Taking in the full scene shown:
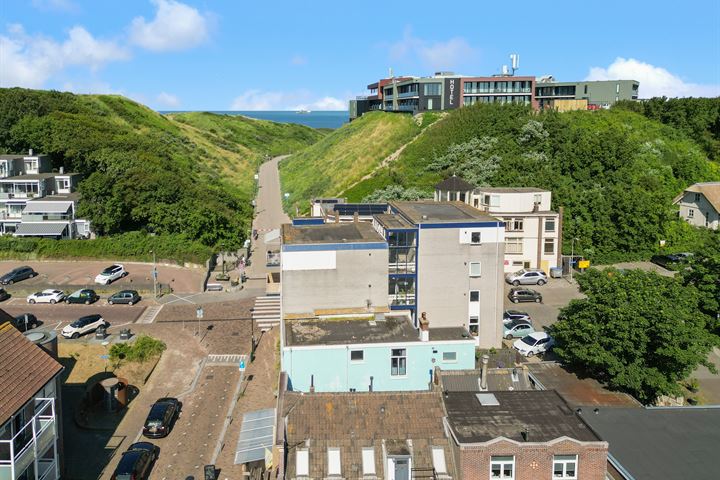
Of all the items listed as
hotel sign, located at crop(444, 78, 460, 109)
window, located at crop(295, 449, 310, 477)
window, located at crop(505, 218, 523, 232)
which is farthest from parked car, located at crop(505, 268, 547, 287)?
hotel sign, located at crop(444, 78, 460, 109)

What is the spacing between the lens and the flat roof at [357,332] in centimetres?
2697

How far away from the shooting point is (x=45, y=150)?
67.0m

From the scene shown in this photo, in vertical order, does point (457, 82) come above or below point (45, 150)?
above

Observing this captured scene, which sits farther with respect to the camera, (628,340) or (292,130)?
(292,130)

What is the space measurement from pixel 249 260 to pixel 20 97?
4603 cm

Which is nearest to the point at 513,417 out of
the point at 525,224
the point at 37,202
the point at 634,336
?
the point at 634,336

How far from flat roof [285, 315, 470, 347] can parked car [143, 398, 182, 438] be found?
22.4ft

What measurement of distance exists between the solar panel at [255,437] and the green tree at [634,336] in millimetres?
15199

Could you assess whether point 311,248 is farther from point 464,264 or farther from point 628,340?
point 628,340

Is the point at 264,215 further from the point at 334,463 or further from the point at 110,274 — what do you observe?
the point at 334,463

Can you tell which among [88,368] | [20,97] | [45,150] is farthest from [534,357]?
[20,97]

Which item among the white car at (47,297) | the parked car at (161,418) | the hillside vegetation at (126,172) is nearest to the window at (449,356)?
the parked car at (161,418)

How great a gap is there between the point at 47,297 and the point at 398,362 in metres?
30.1

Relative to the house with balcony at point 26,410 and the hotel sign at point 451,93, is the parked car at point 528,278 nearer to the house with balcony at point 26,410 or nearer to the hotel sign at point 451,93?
the house with balcony at point 26,410
